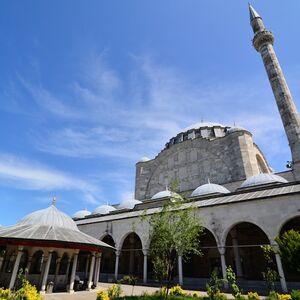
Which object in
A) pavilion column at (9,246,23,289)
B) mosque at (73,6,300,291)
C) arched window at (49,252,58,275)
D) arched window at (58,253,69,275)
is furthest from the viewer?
mosque at (73,6,300,291)

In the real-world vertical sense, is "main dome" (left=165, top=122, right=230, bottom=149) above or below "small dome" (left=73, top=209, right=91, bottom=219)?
above

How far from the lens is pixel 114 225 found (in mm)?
20594

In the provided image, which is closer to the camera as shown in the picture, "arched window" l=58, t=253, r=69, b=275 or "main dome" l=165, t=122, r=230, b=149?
"arched window" l=58, t=253, r=69, b=275

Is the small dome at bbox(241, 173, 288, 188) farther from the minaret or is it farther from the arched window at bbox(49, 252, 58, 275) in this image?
the arched window at bbox(49, 252, 58, 275)

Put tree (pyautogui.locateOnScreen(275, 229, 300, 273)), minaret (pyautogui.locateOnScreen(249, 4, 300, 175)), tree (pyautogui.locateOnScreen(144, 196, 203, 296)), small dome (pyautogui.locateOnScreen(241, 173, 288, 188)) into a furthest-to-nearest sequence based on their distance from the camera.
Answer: minaret (pyautogui.locateOnScreen(249, 4, 300, 175)), small dome (pyautogui.locateOnScreen(241, 173, 288, 188)), tree (pyautogui.locateOnScreen(144, 196, 203, 296)), tree (pyautogui.locateOnScreen(275, 229, 300, 273))

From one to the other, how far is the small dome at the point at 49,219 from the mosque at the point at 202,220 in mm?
63

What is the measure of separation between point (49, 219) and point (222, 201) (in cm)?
1167

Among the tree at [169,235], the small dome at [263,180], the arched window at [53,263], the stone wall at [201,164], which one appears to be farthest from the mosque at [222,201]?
the arched window at [53,263]

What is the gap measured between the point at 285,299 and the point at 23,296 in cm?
871

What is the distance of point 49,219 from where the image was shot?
15.2 meters

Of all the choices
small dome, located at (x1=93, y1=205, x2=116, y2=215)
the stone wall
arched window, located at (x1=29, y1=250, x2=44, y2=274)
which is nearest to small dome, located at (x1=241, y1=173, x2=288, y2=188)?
the stone wall

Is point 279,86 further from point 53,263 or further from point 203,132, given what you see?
point 53,263

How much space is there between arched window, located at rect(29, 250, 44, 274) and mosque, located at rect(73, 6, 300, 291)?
19.6 ft

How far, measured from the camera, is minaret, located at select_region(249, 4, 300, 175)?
20.4m
